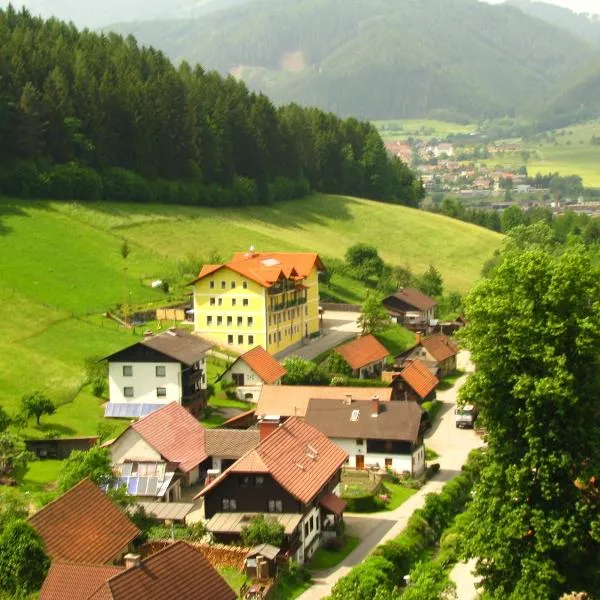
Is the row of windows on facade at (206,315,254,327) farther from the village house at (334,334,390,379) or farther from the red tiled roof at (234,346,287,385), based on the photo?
the red tiled roof at (234,346,287,385)

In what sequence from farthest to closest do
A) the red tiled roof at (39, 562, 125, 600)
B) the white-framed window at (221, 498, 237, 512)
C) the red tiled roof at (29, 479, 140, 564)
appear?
the white-framed window at (221, 498, 237, 512) < the red tiled roof at (29, 479, 140, 564) < the red tiled roof at (39, 562, 125, 600)

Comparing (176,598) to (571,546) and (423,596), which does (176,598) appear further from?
(571,546)

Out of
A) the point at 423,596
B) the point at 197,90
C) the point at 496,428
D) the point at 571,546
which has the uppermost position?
the point at 197,90

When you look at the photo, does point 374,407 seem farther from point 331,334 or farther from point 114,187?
point 114,187

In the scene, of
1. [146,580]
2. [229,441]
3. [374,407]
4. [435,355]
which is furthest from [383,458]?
[146,580]

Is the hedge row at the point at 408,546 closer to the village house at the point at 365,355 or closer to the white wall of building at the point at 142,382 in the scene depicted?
the white wall of building at the point at 142,382

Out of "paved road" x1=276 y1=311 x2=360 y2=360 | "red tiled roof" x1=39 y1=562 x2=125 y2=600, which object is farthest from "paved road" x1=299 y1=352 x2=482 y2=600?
"paved road" x1=276 y1=311 x2=360 y2=360

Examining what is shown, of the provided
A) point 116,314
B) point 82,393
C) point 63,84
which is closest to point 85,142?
point 63,84
